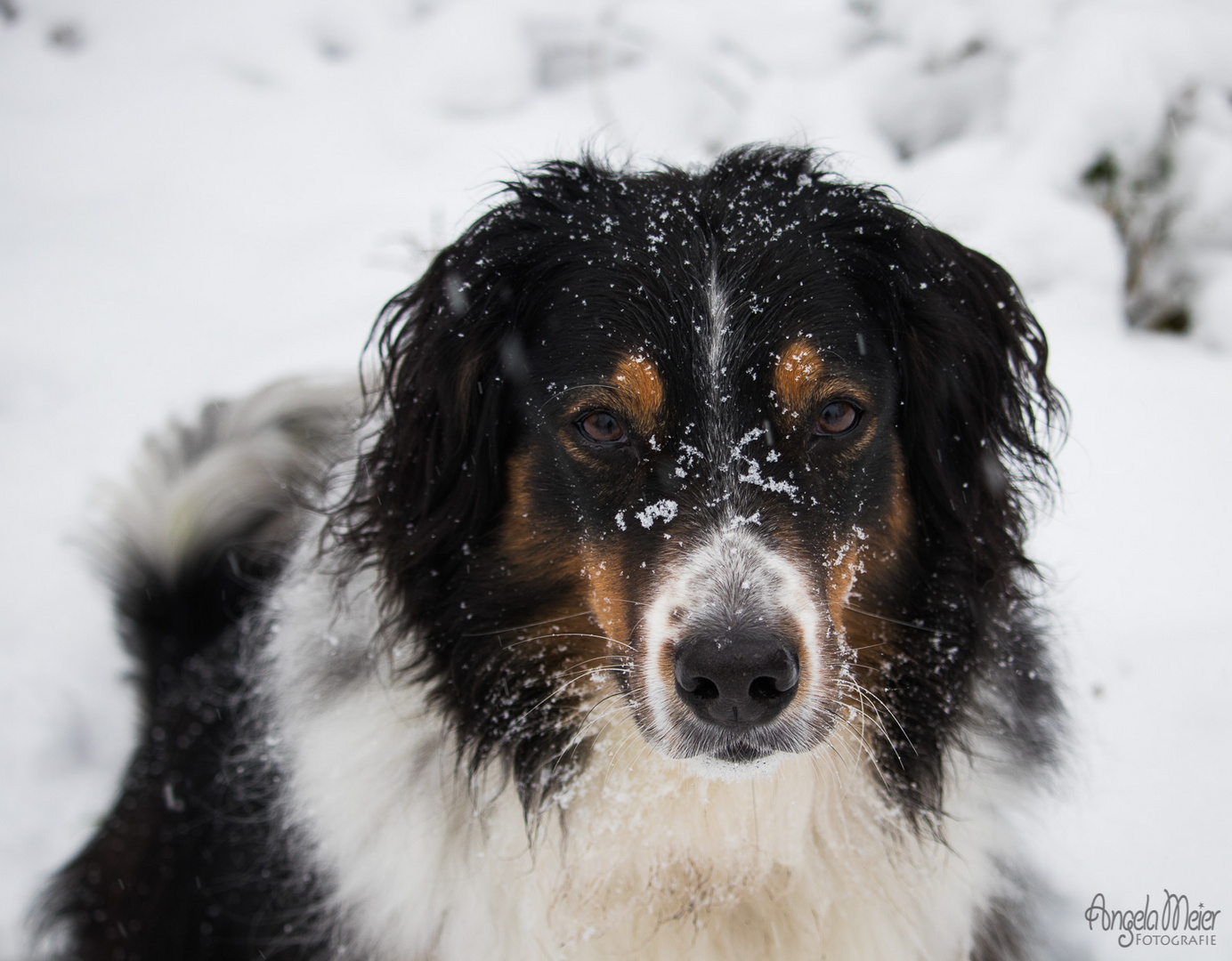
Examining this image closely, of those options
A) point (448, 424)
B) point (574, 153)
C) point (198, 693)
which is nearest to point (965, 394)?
point (448, 424)

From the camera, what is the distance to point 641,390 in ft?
6.62

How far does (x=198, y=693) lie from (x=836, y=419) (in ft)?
7.26

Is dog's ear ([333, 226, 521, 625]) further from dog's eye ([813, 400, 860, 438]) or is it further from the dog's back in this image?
dog's eye ([813, 400, 860, 438])

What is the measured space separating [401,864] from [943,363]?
1.88 metres

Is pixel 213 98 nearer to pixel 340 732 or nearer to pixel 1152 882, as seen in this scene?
pixel 340 732

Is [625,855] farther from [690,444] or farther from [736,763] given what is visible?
[690,444]

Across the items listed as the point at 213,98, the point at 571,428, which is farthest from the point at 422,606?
the point at 213,98

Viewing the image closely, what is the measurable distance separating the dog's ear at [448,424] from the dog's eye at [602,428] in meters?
0.25

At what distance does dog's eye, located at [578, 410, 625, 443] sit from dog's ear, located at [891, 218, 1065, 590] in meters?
0.73

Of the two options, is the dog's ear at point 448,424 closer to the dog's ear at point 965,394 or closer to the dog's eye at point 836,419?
the dog's eye at point 836,419

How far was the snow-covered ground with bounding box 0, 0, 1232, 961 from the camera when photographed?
3.57 metres

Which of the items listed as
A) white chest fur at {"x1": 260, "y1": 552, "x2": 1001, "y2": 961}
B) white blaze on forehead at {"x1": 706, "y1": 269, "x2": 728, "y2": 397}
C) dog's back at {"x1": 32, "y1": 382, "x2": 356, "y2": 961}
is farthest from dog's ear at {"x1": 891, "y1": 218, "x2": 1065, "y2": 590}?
dog's back at {"x1": 32, "y1": 382, "x2": 356, "y2": 961}

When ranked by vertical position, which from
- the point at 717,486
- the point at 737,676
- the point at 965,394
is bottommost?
the point at 737,676

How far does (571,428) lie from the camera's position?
2.14 meters
